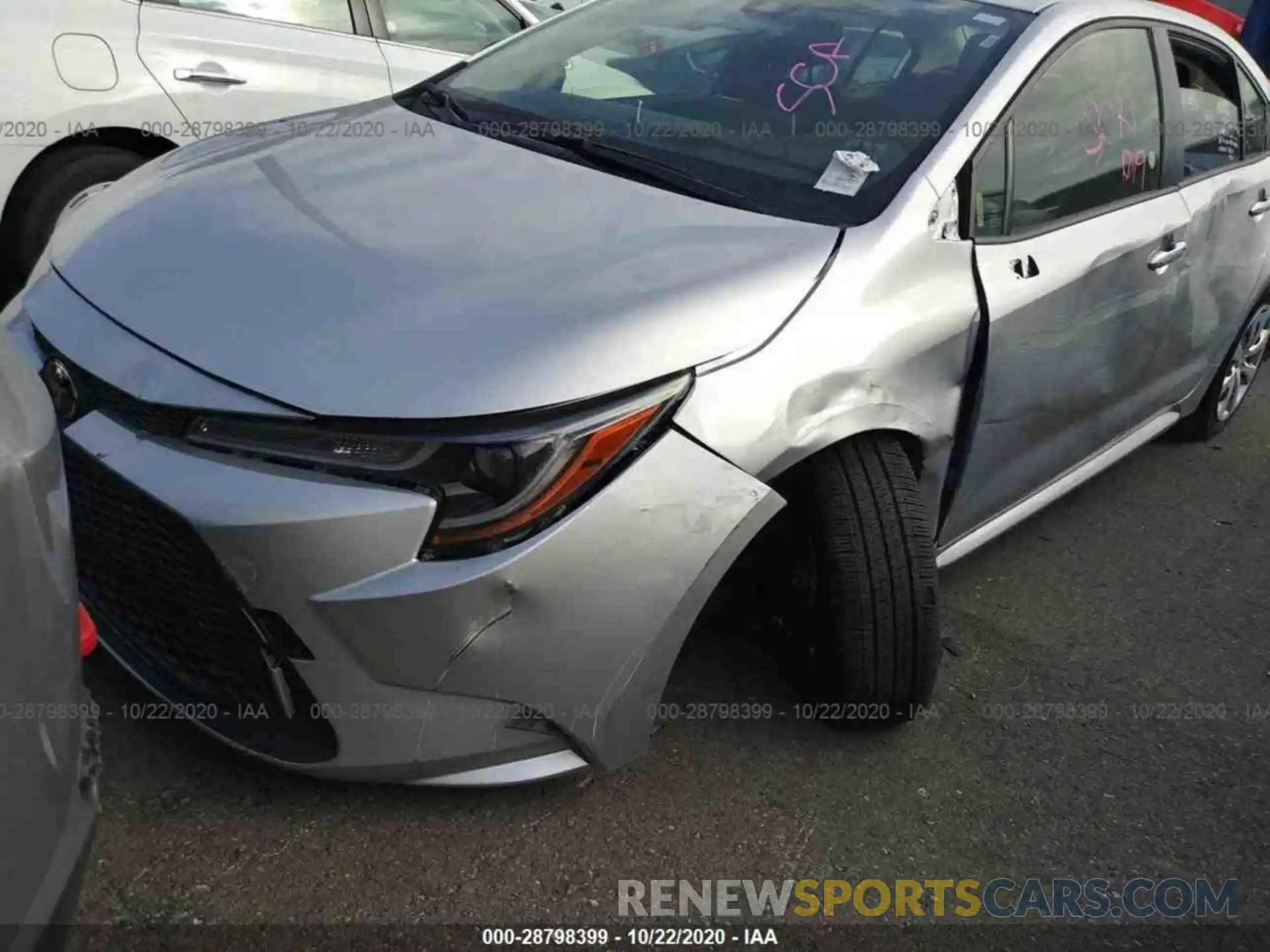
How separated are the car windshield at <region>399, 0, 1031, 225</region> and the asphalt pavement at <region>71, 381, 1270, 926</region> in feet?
3.38

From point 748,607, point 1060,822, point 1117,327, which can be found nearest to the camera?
point 1060,822

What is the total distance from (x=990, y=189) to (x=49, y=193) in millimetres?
2948

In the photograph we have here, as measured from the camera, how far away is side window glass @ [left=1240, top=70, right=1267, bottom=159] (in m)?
3.90

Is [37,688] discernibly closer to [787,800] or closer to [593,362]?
[593,362]

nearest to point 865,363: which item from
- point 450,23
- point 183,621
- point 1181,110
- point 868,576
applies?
point 868,576

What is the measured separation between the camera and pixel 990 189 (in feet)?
8.44

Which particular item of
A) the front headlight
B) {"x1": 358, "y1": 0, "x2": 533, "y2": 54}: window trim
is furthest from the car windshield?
{"x1": 358, "y1": 0, "x2": 533, "y2": 54}: window trim

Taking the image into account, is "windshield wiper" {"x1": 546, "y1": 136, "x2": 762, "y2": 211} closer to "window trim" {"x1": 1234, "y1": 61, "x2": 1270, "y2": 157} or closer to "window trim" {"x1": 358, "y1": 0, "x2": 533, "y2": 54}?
"window trim" {"x1": 358, "y1": 0, "x2": 533, "y2": 54}

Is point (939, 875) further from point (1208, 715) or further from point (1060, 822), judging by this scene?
point (1208, 715)

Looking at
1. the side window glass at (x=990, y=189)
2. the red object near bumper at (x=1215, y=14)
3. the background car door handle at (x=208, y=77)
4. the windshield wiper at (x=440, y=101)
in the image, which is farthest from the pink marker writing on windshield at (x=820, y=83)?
the red object near bumper at (x=1215, y=14)

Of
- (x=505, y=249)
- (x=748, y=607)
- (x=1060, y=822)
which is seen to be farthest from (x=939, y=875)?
(x=505, y=249)

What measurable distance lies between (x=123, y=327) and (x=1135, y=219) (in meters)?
2.50

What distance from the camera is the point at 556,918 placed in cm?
204

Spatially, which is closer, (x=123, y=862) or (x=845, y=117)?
(x=123, y=862)
